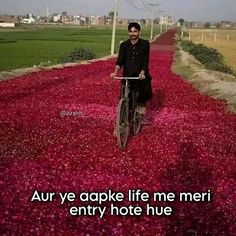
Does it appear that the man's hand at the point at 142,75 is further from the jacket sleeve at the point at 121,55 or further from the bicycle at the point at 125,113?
the jacket sleeve at the point at 121,55

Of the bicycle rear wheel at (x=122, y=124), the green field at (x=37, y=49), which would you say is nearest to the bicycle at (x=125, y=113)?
the bicycle rear wheel at (x=122, y=124)

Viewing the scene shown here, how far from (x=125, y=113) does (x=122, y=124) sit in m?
0.32

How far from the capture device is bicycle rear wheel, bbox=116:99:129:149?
36.8 feet

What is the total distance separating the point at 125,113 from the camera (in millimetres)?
11812

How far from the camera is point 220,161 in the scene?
1081cm

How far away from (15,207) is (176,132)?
7004 millimetres

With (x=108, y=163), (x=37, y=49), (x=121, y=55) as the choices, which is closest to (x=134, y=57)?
(x=121, y=55)

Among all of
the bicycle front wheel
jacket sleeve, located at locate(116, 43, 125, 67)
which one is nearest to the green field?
the bicycle front wheel

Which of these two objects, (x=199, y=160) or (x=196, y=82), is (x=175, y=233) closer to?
(x=199, y=160)

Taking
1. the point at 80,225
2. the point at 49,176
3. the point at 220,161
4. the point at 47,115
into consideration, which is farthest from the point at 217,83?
the point at 80,225

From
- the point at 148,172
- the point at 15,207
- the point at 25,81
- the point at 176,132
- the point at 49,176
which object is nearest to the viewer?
the point at 15,207

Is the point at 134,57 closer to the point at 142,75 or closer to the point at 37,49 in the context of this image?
the point at 142,75

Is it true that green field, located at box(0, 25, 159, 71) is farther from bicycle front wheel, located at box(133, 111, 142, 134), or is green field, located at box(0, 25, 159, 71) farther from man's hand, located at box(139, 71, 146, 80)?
man's hand, located at box(139, 71, 146, 80)

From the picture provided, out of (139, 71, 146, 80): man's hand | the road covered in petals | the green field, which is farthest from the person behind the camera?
the green field
